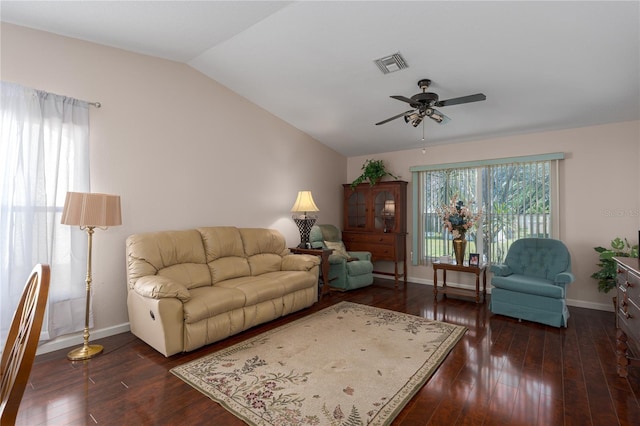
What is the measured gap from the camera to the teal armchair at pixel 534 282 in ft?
11.2

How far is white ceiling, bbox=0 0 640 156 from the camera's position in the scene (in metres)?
2.50

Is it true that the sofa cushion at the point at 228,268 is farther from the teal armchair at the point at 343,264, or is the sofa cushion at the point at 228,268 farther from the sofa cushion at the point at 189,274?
the teal armchair at the point at 343,264

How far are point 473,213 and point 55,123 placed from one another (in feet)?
17.5

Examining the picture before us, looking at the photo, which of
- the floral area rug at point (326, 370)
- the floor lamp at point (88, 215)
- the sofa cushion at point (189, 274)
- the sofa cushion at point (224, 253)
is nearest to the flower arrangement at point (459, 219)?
the floral area rug at point (326, 370)

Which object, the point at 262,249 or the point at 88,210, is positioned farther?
the point at 262,249

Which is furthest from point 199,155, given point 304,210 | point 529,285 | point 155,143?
point 529,285

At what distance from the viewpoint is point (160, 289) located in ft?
8.68

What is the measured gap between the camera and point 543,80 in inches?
126

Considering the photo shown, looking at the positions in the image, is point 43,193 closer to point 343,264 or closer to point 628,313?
point 343,264

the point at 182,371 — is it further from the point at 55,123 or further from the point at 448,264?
the point at 448,264

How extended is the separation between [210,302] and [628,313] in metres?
3.30

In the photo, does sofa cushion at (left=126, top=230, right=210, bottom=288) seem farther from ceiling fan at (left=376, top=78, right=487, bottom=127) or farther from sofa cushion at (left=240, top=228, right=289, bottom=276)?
ceiling fan at (left=376, top=78, right=487, bottom=127)

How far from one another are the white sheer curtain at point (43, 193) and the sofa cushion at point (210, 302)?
1121 mm

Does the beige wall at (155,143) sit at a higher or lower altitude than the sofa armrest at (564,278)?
higher
